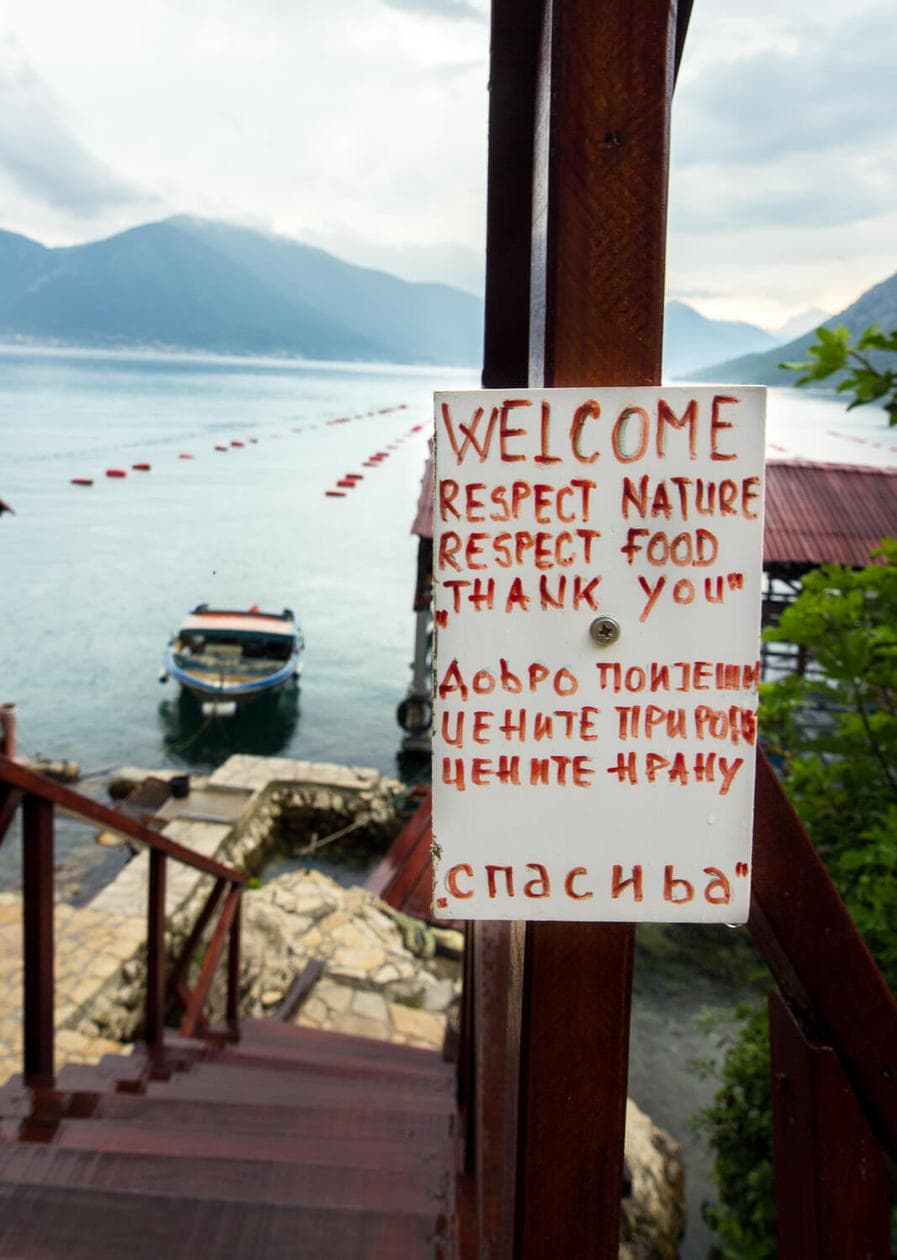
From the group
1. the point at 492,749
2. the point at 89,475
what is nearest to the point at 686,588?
the point at 492,749

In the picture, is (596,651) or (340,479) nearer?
(596,651)

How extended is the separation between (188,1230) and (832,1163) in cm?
142

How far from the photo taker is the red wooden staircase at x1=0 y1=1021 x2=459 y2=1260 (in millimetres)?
1786

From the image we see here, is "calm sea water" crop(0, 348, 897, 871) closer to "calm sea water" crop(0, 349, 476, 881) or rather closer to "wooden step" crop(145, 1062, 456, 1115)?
"calm sea water" crop(0, 349, 476, 881)

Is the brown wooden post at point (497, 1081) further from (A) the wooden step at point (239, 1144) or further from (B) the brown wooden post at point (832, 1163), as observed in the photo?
(A) the wooden step at point (239, 1144)

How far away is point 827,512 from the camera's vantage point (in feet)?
48.8

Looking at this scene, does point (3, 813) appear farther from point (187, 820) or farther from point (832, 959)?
point (187, 820)

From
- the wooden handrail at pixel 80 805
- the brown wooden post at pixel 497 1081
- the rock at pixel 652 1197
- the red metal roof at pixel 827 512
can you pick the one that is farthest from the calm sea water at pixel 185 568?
the rock at pixel 652 1197

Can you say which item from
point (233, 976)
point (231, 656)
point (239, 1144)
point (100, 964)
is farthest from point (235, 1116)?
point (231, 656)

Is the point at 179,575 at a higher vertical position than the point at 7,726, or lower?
higher

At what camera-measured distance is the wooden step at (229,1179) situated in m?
1.95

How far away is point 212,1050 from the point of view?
3.47m

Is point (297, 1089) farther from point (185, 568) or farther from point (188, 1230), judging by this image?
point (185, 568)

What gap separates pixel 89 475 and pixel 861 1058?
52895 millimetres
